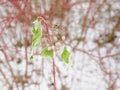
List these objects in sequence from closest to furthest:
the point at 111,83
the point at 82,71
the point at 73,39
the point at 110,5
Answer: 1. the point at 111,83
2. the point at 82,71
3. the point at 73,39
4. the point at 110,5

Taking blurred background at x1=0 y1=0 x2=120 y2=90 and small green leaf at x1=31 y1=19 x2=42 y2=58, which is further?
blurred background at x1=0 y1=0 x2=120 y2=90

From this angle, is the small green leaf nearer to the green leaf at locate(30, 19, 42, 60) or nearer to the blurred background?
the green leaf at locate(30, 19, 42, 60)

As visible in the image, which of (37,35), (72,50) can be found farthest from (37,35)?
(72,50)

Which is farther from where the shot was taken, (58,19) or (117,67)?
(58,19)

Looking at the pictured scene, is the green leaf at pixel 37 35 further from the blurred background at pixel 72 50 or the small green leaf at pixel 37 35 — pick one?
the blurred background at pixel 72 50

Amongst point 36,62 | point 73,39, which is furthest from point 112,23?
point 36,62

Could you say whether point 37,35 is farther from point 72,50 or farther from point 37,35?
point 72,50

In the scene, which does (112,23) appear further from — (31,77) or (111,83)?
(31,77)

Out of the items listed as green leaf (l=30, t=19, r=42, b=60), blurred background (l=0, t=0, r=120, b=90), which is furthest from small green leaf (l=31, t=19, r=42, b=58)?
blurred background (l=0, t=0, r=120, b=90)
